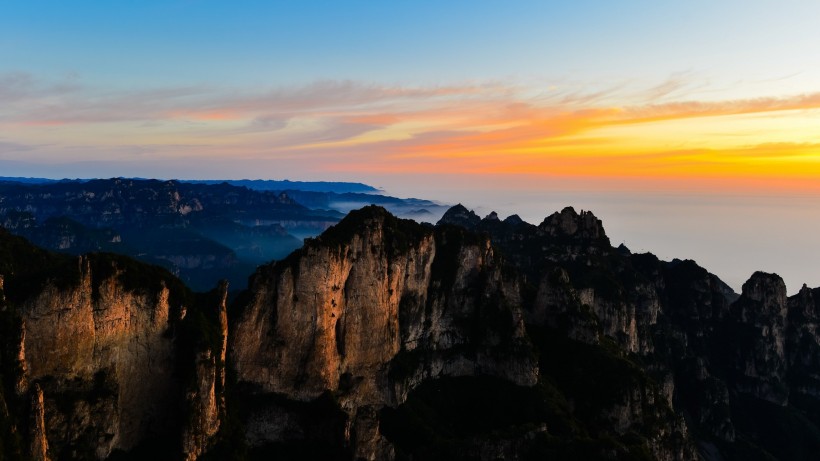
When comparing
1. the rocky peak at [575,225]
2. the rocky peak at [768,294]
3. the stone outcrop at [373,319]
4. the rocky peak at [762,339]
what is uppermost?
the rocky peak at [575,225]

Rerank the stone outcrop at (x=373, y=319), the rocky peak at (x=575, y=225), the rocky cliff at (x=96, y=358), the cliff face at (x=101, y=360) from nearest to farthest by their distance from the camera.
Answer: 1. the rocky cliff at (x=96, y=358)
2. the cliff face at (x=101, y=360)
3. the stone outcrop at (x=373, y=319)
4. the rocky peak at (x=575, y=225)

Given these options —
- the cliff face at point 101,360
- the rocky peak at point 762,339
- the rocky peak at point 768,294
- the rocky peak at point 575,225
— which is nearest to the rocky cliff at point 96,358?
the cliff face at point 101,360

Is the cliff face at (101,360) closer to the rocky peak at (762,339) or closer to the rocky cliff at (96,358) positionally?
the rocky cliff at (96,358)

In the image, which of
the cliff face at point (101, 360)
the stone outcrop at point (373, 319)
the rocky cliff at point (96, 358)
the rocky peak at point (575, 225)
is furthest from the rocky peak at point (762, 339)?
the cliff face at point (101, 360)

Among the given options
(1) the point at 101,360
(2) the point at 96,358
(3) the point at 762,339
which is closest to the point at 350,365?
(1) the point at 101,360

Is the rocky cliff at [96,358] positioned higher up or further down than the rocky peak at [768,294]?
higher up

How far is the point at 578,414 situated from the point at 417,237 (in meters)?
45.7

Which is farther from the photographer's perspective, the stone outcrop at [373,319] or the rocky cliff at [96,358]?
the stone outcrop at [373,319]

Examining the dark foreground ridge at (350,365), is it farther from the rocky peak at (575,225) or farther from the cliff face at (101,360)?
the rocky peak at (575,225)

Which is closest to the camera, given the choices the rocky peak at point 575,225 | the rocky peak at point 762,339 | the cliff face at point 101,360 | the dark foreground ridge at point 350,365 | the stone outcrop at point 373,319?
the cliff face at point 101,360

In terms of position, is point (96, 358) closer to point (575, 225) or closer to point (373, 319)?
point (373, 319)

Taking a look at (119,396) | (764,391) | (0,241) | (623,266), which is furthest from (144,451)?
(764,391)

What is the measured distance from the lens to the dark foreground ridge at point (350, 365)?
5784cm

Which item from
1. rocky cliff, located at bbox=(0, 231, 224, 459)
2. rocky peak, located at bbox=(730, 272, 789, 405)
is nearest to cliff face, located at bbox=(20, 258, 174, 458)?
rocky cliff, located at bbox=(0, 231, 224, 459)
